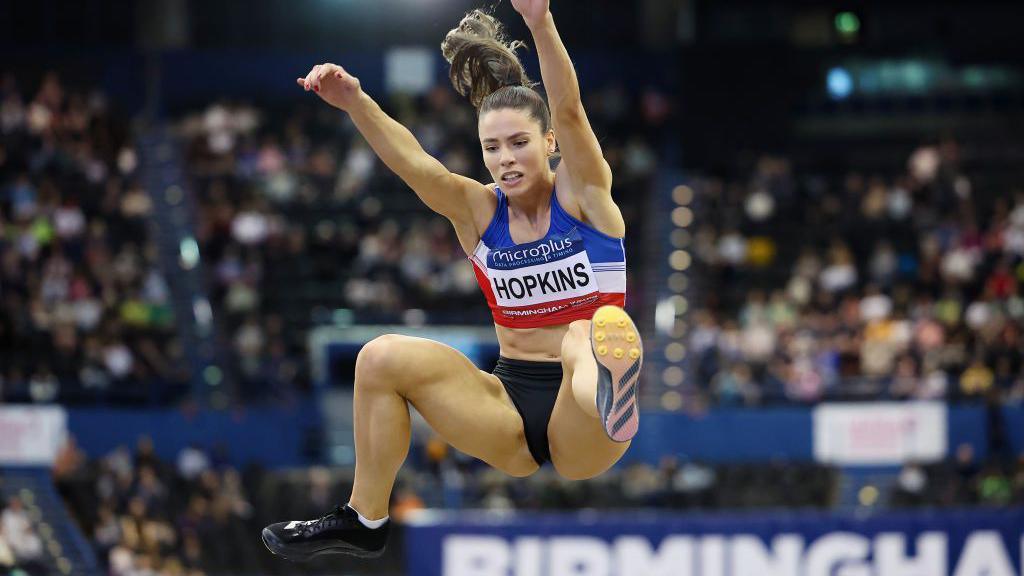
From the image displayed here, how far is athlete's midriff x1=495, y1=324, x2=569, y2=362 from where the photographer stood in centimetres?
780

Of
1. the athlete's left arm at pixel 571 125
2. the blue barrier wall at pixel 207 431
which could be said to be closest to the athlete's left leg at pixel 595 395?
the athlete's left arm at pixel 571 125

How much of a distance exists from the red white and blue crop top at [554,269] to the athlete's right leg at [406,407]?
17.4 inches

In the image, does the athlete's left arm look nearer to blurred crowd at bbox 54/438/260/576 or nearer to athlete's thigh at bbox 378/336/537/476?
athlete's thigh at bbox 378/336/537/476

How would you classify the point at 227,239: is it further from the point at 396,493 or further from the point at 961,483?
the point at 961,483

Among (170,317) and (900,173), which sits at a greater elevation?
(900,173)

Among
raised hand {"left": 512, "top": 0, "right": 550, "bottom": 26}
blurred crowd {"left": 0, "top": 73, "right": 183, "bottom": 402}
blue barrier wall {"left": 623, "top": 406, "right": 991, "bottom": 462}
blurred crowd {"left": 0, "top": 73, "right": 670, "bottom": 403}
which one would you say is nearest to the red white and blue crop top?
raised hand {"left": 512, "top": 0, "right": 550, "bottom": 26}

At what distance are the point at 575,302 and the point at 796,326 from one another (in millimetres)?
15218

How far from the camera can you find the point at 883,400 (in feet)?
69.0

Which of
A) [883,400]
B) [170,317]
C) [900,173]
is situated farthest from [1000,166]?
[170,317]

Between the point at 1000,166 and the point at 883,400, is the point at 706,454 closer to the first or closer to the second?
the point at 883,400

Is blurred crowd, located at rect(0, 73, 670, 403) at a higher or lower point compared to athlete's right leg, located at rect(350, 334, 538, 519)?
higher

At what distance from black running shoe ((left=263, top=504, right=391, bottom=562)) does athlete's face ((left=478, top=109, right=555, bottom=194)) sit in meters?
1.77

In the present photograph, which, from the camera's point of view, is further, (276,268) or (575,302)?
(276,268)

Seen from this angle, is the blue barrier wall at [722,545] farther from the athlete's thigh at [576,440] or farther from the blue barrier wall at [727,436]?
the athlete's thigh at [576,440]
